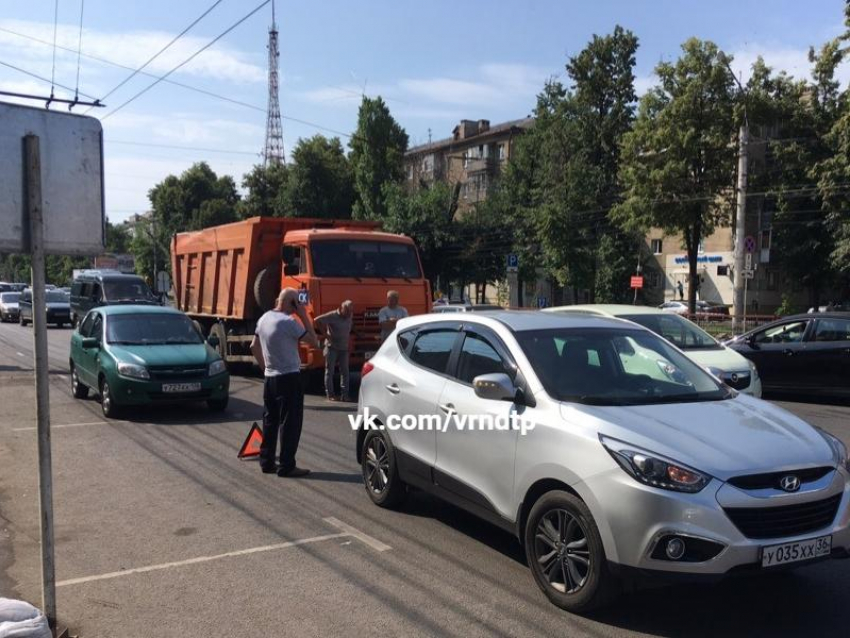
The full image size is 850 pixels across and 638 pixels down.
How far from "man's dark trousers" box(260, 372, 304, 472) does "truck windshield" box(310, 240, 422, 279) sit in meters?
5.55

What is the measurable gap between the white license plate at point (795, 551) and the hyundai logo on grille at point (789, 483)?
269 millimetres

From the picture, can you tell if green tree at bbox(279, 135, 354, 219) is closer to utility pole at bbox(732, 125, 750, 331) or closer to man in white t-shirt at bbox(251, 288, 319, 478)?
utility pole at bbox(732, 125, 750, 331)

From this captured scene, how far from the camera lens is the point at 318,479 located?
743 centimetres

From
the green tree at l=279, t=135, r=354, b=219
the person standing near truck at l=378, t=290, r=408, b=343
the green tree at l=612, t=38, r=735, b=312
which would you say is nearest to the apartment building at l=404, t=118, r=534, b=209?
the green tree at l=279, t=135, r=354, b=219

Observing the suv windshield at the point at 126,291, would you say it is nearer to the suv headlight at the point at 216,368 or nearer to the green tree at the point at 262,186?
the suv headlight at the point at 216,368

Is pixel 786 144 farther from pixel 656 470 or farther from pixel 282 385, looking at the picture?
pixel 656 470

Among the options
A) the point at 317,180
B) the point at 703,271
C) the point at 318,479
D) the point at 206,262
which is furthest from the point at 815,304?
the point at 318,479

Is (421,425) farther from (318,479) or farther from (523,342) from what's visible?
(318,479)

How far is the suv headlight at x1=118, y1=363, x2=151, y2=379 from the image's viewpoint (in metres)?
10.4

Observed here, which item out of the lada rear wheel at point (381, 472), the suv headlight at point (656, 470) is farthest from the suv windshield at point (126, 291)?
the suv headlight at point (656, 470)

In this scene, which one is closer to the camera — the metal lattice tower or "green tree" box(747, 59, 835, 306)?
"green tree" box(747, 59, 835, 306)

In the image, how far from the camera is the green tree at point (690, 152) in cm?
3412

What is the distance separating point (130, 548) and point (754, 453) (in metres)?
4.25

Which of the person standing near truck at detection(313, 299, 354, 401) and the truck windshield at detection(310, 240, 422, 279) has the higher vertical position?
the truck windshield at detection(310, 240, 422, 279)
